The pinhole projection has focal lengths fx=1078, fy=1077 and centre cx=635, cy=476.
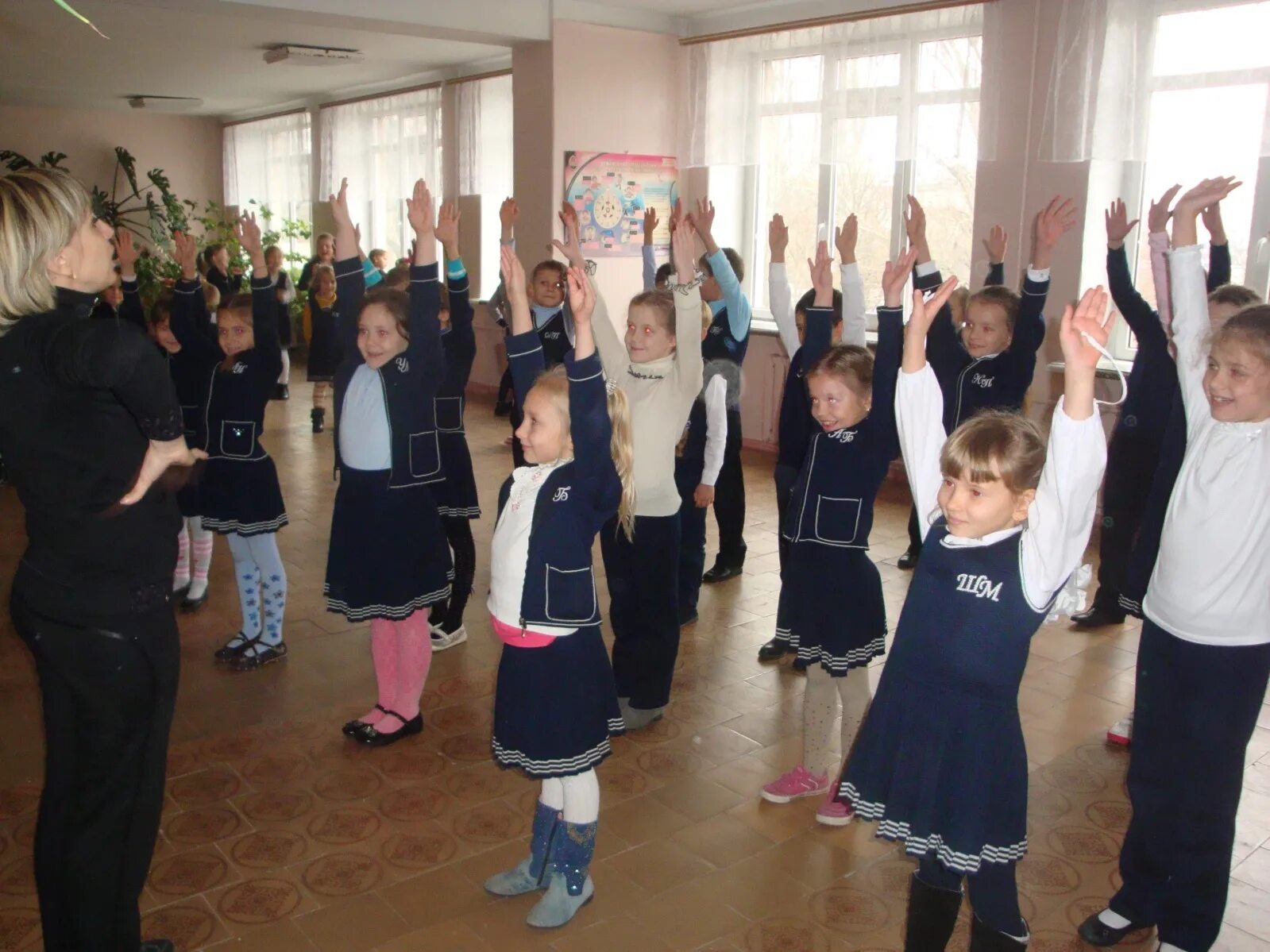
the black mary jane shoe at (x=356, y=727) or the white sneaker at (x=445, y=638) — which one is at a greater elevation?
Answer: the white sneaker at (x=445, y=638)

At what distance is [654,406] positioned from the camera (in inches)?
116

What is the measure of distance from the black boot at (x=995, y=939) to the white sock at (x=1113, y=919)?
0.47 m

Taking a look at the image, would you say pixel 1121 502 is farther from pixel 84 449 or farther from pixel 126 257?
pixel 126 257

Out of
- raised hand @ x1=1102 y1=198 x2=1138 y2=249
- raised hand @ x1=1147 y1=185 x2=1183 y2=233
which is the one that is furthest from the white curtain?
raised hand @ x1=1147 y1=185 x2=1183 y2=233

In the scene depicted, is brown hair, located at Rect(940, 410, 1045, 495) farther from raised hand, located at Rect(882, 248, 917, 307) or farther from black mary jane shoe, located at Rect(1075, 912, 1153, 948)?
black mary jane shoe, located at Rect(1075, 912, 1153, 948)

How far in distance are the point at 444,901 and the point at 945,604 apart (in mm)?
1301

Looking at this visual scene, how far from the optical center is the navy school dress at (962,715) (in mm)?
1721

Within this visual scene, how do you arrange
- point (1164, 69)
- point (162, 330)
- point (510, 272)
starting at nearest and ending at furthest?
1. point (510, 272)
2. point (162, 330)
3. point (1164, 69)

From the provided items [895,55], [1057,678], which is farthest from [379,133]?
[1057,678]

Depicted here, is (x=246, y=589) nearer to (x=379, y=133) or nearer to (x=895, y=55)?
(x=895, y=55)

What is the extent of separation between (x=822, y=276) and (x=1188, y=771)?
1382 mm

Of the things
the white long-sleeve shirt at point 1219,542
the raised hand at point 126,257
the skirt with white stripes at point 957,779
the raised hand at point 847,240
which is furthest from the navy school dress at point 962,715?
the raised hand at point 126,257

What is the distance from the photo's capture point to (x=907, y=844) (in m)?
1.77

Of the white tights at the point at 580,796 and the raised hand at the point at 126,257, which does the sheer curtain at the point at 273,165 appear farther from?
the white tights at the point at 580,796
